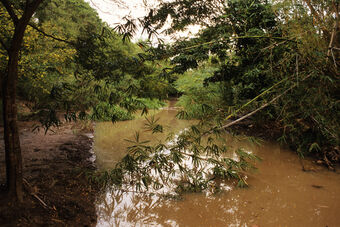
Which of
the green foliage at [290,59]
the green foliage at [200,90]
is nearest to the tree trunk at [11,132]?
the green foliage at [290,59]

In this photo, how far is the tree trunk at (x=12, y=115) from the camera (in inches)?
93.4

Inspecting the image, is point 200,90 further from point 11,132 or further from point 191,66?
point 11,132

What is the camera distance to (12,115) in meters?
2.40

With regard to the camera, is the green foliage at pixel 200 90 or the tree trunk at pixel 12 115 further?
the green foliage at pixel 200 90

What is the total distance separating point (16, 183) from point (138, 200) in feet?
5.64

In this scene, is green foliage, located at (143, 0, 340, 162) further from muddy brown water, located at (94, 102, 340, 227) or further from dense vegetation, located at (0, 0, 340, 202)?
muddy brown water, located at (94, 102, 340, 227)

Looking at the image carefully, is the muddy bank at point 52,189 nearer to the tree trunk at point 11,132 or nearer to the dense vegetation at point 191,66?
the tree trunk at point 11,132

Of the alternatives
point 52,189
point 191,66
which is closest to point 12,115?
point 52,189

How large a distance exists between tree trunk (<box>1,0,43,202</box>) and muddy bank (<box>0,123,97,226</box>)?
0.19 m

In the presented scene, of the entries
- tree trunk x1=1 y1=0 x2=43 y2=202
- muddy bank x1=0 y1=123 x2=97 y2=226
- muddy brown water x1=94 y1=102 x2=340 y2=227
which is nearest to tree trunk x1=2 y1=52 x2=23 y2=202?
tree trunk x1=1 y1=0 x2=43 y2=202

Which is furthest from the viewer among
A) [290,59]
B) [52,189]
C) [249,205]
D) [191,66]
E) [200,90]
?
[200,90]

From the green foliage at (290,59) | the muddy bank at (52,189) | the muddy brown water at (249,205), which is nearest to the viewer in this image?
the muddy bank at (52,189)

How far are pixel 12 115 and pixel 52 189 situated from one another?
1280 mm

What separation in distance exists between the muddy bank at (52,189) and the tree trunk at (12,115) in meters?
0.19
